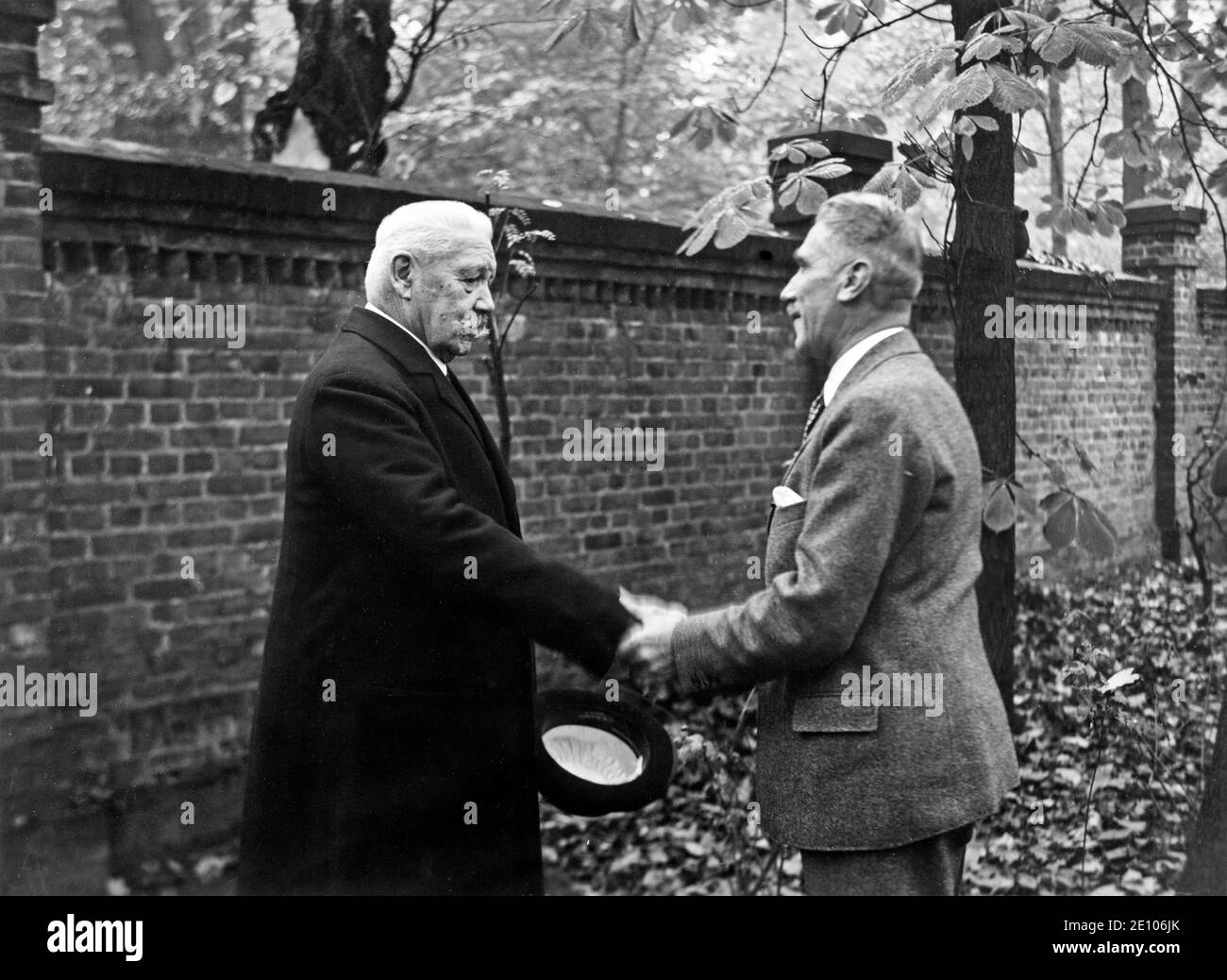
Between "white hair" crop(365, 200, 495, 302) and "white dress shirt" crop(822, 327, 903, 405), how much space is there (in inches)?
35.2

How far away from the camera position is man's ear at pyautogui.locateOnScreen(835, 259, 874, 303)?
8.64 feet

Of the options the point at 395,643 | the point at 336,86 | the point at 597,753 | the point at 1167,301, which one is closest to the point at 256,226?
the point at 336,86

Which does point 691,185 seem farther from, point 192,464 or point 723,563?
point 192,464

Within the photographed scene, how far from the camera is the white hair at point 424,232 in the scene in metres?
3.01

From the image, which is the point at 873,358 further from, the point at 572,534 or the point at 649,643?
the point at 572,534

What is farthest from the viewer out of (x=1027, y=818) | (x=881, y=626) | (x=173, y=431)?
(x=1027, y=818)

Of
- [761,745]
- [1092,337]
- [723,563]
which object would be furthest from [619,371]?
[1092,337]

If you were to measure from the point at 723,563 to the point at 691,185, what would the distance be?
22.4ft

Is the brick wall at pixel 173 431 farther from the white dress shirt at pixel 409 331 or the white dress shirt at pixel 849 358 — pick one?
the white dress shirt at pixel 849 358

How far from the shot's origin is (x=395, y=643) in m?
2.93

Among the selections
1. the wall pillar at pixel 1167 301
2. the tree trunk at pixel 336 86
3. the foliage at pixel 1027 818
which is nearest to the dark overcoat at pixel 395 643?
the foliage at pixel 1027 818

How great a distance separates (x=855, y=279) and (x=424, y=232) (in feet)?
3.16

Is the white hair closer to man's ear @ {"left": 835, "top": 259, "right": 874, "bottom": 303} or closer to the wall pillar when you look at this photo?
man's ear @ {"left": 835, "top": 259, "right": 874, "bottom": 303}

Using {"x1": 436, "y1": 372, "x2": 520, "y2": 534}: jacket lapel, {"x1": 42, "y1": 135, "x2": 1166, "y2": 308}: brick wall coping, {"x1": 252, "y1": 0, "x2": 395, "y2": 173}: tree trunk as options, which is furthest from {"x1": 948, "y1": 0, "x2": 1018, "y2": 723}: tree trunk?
{"x1": 252, "y1": 0, "x2": 395, "y2": 173}: tree trunk
